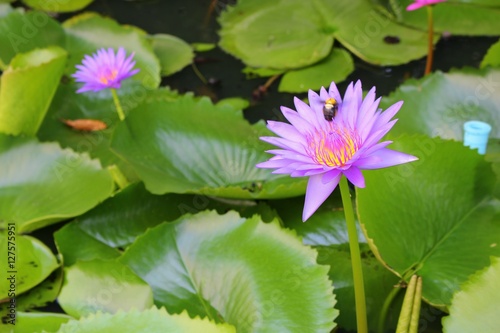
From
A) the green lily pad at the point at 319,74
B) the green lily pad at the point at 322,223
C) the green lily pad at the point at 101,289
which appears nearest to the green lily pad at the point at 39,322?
the green lily pad at the point at 101,289

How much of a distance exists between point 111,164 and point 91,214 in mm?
209

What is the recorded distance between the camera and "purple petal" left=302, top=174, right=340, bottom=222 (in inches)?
30.9

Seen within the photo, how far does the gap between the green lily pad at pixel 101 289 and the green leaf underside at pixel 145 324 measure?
0.15 m

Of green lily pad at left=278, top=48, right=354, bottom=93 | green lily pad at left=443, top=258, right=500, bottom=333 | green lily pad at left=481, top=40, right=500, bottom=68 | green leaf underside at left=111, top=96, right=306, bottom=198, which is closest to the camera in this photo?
green lily pad at left=443, top=258, right=500, bottom=333

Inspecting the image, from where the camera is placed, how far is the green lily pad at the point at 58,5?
8.50 ft

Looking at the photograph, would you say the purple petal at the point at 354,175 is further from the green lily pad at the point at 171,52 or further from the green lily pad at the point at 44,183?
the green lily pad at the point at 171,52

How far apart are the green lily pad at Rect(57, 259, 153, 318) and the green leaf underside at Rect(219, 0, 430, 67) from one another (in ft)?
3.66

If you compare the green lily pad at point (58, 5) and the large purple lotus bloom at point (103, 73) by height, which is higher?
the large purple lotus bloom at point (103, 73)

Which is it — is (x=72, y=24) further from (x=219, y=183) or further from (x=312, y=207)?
(x=312, y=207)

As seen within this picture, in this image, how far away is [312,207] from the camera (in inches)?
30.8

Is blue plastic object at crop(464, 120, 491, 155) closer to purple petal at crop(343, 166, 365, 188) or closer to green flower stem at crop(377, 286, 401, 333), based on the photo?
green flower stem at crop(377, 286, 401, 333)

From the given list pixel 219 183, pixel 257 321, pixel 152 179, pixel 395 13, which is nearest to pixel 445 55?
pixel 395 13

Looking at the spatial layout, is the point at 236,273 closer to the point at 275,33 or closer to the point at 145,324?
the point at 145,324

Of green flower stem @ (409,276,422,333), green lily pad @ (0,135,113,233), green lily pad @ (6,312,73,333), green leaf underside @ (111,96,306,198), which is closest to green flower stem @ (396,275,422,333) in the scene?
green flower stem @ (409,276,422,333)
